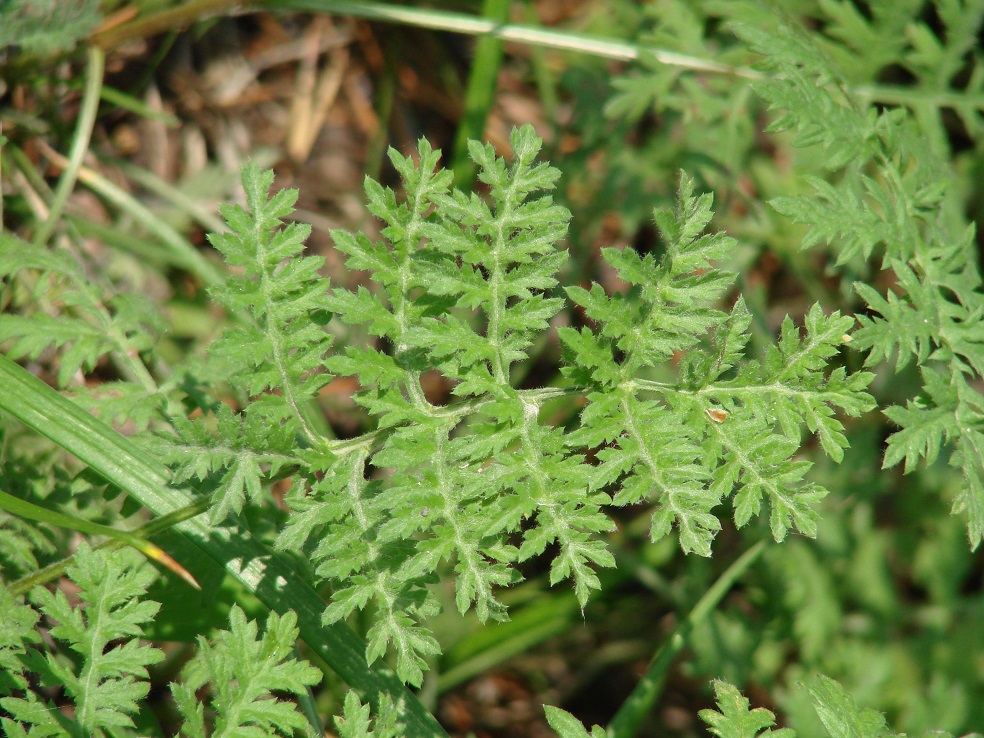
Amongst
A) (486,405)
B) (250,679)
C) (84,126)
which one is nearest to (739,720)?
(486,405)

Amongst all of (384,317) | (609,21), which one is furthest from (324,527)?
(609,21)

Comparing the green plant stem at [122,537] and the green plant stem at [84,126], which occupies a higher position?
the green plant stem at [84,126]

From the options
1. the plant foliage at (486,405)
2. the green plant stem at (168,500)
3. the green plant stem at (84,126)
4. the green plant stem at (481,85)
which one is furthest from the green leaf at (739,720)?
the green plant stem at (84,126)

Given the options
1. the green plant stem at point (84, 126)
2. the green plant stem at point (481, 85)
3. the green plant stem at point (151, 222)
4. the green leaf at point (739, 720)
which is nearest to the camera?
the green leaf at point (739, 720)

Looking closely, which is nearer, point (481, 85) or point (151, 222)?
point (151, 222)

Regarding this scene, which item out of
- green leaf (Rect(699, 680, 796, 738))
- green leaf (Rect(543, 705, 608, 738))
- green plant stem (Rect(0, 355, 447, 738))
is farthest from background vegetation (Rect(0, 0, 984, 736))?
green leaf (Rect(543, 705, 608, 738))

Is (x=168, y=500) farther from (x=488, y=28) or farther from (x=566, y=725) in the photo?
(x=488, y=28)

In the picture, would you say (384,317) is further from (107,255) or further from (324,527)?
(107,255)

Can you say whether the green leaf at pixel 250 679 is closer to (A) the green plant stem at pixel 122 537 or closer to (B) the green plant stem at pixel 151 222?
(A) the green plant stem at pixel 122 537
